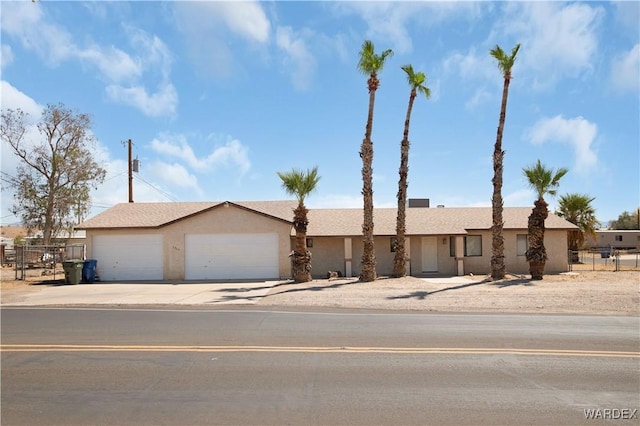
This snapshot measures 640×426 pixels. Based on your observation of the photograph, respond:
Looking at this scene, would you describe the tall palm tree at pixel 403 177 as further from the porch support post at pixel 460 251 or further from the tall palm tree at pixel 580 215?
the tall palm tree at pixel 580 215

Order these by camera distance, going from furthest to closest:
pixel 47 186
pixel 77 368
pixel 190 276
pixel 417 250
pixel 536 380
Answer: pixel 47 186, pixel 417 250, pixel 190 276, pixel 77 368, pixel 536 380

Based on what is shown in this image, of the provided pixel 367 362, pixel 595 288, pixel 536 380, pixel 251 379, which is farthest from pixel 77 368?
pixel 595 288

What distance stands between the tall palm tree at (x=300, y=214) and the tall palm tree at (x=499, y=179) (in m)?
8.56

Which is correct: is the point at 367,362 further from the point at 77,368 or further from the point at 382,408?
the point at 77,368

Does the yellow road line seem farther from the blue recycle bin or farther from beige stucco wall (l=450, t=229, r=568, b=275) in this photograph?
beige stucco wall (l=450, t=229, r=568, b=275)

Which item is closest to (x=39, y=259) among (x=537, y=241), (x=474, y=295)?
(x=474, y=295)

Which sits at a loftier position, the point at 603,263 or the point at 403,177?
the point at 403,177

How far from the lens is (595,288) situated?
744 inches

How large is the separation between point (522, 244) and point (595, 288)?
10.2 metres

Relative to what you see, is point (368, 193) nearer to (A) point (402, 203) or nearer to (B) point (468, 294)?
(A) point (402, 203)

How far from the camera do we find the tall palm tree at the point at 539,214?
23.0 meters

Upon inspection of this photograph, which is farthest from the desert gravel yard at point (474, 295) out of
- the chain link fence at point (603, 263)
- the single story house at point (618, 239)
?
the single story house at point (618, 239)

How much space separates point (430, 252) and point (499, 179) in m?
6.43

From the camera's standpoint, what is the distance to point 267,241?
25.6 m
